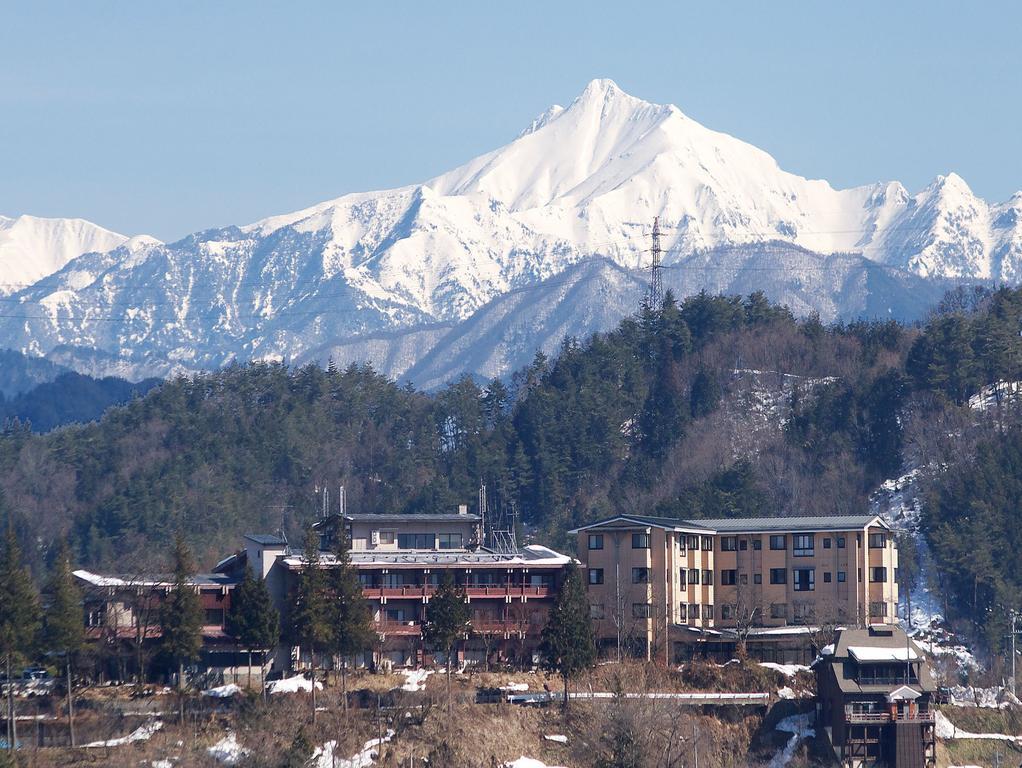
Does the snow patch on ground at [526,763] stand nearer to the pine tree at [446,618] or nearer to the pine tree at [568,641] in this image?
the pine tree at [568,641]

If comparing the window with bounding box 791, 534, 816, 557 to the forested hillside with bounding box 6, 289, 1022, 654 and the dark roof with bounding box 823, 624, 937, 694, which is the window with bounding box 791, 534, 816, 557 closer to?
the dark roof with bounding box 823, 624, 937, 694

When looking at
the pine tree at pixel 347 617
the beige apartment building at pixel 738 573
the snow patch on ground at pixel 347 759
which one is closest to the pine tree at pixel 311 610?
the pine tree at pixel 347 617

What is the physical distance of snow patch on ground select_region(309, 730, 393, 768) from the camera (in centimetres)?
5916

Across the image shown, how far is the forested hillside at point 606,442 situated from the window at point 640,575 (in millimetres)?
20307

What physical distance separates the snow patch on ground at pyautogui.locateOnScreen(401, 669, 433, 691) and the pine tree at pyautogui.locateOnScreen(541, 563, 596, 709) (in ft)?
13.4

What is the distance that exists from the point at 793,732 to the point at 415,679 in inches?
487

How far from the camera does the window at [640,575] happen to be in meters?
71.9

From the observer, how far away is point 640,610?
233 ft

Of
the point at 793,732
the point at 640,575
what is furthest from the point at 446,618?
the point at 793,732

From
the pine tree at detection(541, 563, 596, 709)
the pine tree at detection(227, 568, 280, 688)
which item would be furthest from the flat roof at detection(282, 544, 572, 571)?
the pine tree at detection(541, 563, 596, 709)

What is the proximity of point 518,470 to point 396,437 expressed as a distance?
53.0 feet

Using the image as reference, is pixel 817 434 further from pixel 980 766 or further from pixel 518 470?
pixel 980 766

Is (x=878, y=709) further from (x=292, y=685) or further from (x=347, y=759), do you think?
(x=292, y=685)

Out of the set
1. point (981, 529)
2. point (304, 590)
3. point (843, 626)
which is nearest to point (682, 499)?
point (981, 529)
